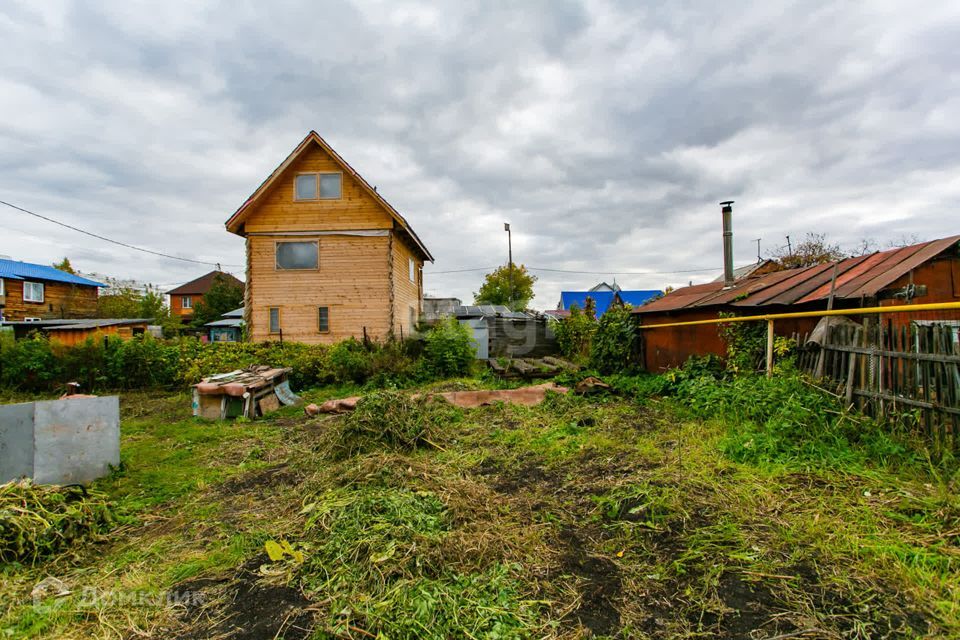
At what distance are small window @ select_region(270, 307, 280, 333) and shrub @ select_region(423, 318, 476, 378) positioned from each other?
564 cm

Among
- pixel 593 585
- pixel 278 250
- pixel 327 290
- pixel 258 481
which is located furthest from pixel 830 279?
pixel 278 250

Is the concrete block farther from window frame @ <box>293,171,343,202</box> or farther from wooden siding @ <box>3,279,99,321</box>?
wooden siding @ <box>3,279,99,321</box>

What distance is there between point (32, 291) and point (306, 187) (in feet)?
86.2

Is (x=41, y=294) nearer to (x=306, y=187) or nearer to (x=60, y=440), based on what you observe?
(x=306, y=187)

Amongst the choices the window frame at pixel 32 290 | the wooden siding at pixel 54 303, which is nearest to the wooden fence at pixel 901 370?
the wooden siding at pixel 54 303

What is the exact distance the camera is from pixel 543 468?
4.45 metres

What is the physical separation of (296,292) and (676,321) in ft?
38.9

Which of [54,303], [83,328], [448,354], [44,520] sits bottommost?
[44,520]

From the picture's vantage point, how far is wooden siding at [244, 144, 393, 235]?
1412 cm

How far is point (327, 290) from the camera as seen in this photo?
1424 cm

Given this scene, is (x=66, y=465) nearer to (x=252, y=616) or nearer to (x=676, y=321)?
(x=252, y=616)

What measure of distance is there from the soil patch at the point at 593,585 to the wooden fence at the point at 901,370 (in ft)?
11.1

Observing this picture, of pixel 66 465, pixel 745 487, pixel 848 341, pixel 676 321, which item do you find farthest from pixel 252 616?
pixel 676 321

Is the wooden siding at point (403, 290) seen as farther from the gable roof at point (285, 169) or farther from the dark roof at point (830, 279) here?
the dark roof at point (830, 279)
